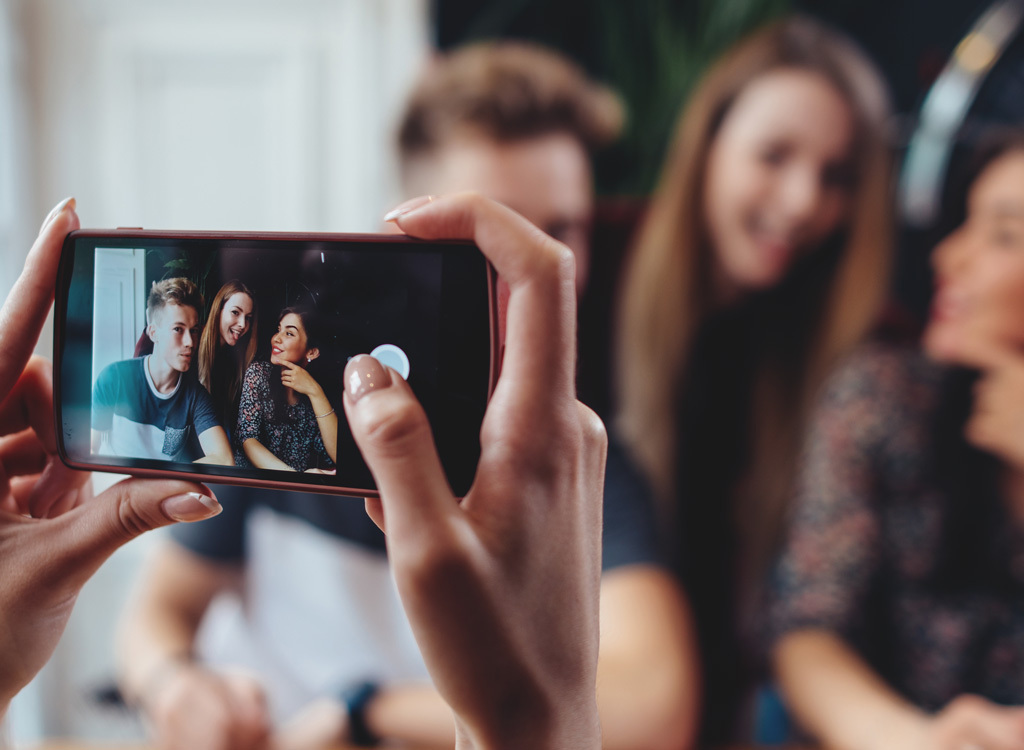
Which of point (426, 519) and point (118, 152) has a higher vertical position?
point (118, 152)

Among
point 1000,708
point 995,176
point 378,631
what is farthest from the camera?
point 378,631

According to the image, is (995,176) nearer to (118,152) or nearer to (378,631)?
(378,631)

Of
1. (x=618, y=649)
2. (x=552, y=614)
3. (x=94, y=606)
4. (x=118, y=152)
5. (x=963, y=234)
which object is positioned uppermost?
(x=118, y=152)

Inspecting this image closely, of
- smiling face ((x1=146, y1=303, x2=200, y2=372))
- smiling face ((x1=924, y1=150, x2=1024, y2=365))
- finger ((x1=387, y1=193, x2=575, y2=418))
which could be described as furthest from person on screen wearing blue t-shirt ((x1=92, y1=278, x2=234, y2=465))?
smiling face ((x1=924, y1=150, x2=1024, y2=365))

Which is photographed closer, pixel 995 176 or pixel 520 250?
pixel 520 250

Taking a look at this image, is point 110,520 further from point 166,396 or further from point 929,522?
point 929,522

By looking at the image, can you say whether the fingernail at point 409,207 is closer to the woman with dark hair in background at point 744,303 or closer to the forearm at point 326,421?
the forearm at point 326,421

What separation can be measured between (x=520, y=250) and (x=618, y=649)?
0.51 m

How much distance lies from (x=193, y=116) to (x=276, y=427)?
1.18 metres

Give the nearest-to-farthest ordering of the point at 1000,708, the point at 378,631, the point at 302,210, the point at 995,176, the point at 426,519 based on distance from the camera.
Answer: the point at 426,519
the point at 1000,708
the point at 995,176
the point at 378,631
the point at 302,210

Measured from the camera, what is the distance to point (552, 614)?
24 cm

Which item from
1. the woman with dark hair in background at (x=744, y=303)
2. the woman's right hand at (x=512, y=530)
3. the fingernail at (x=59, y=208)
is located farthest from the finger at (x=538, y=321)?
the woman with dark hair in background at (x=744, y=303)

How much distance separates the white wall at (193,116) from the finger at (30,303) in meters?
0.89

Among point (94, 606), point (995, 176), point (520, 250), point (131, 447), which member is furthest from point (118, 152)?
point (995, 176)
